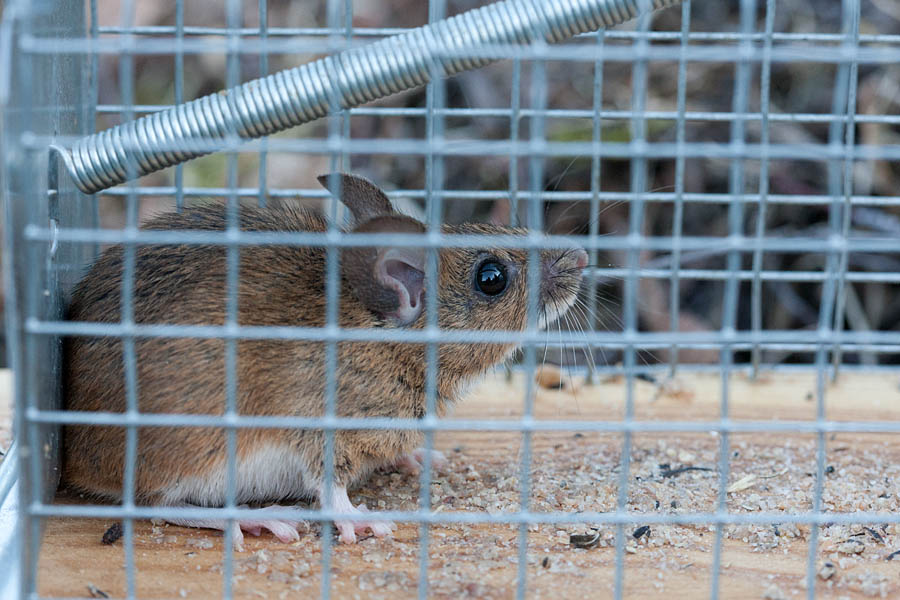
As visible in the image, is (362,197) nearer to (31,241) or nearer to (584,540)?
(584,540)

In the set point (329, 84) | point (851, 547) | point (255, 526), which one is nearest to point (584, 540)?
point (851, 547)

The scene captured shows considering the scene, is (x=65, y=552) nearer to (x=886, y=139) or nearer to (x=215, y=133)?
(x=215, y=133)

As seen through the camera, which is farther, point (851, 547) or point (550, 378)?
point (550, 378)

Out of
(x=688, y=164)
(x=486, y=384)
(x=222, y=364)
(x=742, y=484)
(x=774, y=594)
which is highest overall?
(x=688, y=164)

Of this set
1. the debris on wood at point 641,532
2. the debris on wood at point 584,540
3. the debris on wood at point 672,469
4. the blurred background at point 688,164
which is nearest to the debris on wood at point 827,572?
the debris on wood at point 641,532

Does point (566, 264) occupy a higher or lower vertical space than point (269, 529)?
higher

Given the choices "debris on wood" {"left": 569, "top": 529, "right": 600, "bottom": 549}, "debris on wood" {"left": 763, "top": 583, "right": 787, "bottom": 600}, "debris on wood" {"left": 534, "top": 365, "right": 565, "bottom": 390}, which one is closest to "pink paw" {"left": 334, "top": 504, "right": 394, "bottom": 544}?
"debris on wood" {"left": 569, "top": 529, "right": 600, "bottom": 549}
